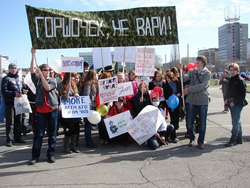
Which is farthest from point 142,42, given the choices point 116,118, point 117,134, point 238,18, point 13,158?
point 238,18

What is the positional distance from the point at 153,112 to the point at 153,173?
1896 mm

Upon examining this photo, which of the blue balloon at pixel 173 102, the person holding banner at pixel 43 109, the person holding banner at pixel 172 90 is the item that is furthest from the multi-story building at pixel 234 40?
the person holding banner at pixel 43 109

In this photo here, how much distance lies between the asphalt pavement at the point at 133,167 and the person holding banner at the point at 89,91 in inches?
9.3

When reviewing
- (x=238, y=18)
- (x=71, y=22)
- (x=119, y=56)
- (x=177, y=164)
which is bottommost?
(x=177, y=164)

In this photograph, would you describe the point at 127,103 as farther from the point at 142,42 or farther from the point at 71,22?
the point at 71,22

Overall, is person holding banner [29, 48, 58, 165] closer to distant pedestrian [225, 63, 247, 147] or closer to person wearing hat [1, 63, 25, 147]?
person wearing hat [1, 63, 25, 147]

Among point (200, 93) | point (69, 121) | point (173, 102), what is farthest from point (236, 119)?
point (69, 121)

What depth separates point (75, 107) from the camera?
5684mm

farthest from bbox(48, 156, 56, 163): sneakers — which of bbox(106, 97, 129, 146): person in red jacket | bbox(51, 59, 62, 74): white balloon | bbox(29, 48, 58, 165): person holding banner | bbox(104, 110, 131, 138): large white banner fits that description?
bbox(51, 59, 62, 74): white balloon

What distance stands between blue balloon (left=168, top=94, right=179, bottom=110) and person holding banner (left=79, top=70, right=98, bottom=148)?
77.5 inches

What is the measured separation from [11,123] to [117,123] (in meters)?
2.84

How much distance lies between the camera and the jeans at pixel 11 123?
6.35 metres

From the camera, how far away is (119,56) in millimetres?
9344

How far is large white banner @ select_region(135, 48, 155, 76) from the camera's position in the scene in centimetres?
677
